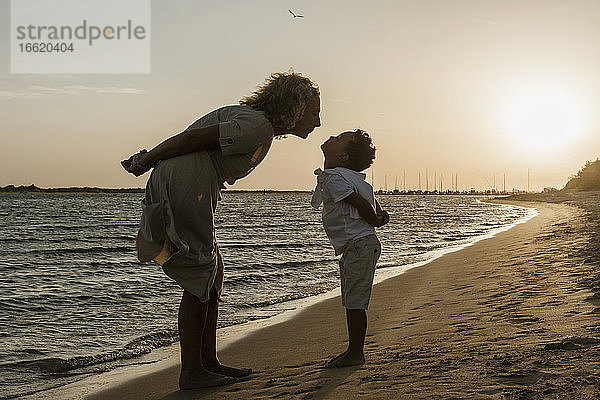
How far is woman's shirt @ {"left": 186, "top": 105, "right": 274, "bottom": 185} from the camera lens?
10.1ft

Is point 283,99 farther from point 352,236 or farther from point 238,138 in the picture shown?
point 352,236

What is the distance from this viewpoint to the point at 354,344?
373cm

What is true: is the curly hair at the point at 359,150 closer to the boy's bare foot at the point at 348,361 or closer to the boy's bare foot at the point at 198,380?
the boy's bare foot at the point at 348,361

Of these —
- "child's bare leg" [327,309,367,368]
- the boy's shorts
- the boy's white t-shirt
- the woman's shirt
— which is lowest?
"child's bare leg" [327,309,367,368]

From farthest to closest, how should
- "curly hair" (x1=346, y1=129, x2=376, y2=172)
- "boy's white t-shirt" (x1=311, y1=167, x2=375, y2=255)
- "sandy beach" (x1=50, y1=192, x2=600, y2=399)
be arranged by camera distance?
"curly hair" (x1=346, y1=129, x2=376, y2=172), "boy's white t-shirt" (x1=311, y1=167, x2=375, y2=255), "sandy beach" (x1=50, y1=192, x2=600, y2=399)

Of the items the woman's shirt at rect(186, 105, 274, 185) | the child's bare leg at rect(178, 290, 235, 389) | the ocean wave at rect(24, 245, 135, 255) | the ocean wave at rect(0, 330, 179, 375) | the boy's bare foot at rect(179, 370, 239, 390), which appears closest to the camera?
the woman's shirt at rect(186, 105, 274, 185)

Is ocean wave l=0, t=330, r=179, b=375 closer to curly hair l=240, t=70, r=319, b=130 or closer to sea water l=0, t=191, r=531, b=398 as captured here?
sea water l=0, t=191, r=531, b=398

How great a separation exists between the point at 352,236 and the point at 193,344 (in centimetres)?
118

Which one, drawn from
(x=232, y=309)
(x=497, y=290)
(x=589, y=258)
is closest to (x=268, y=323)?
(x=232, y=309)

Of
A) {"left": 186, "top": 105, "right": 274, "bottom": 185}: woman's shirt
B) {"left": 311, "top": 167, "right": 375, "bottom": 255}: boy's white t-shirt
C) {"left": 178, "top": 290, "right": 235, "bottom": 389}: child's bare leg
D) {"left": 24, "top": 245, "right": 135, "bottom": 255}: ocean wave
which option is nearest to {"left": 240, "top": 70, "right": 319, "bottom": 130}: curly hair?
{"left": 186, "top": 105, "right": 274, "bottom": 185}: woman's shirt

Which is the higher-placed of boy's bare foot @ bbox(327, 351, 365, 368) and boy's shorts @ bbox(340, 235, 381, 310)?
boy's shorts @ bbox(340, 235, 381, 310)

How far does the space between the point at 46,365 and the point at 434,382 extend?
353cm

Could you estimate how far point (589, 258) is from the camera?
8.16 meters

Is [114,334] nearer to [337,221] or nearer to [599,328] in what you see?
[337,221]
